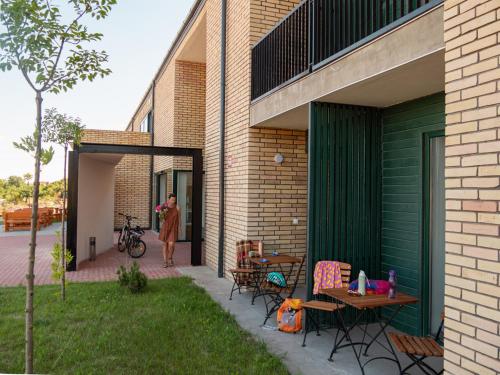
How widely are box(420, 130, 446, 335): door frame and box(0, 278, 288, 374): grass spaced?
1.93 metres

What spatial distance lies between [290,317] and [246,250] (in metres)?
1.98

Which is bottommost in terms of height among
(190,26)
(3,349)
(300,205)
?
(3,349)

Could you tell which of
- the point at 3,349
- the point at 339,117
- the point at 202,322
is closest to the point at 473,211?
the point at 339,117

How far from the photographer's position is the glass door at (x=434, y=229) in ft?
15.4

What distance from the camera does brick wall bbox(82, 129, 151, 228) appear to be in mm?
17617

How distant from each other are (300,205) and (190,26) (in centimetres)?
697

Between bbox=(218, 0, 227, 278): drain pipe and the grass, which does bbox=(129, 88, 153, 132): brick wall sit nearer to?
bbox=(218, 0, 227, 278): drain pipe

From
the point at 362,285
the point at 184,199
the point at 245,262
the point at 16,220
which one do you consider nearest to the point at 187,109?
the point at 184,199

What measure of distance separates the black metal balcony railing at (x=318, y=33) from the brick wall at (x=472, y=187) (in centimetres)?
61

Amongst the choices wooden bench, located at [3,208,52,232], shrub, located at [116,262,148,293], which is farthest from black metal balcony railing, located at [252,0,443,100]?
wooden bench, located at [3,208,52,232]

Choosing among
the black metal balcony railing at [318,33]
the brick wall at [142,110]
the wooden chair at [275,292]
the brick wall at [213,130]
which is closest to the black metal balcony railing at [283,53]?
the black metal balcony railing at [318,33]

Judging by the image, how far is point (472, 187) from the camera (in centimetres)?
269

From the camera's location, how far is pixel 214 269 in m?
9.05

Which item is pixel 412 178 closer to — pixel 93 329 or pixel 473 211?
pixel 473 211
